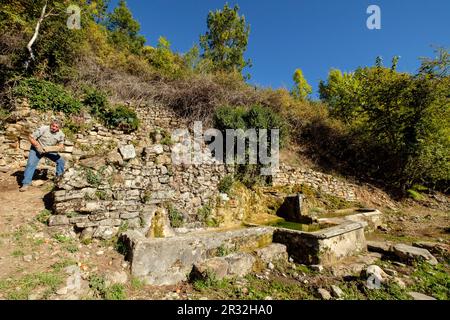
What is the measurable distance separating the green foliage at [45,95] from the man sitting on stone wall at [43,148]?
11.1ft

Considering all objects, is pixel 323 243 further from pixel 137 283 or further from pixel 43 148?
pixel 43 148

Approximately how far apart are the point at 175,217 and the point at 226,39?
18091 mm

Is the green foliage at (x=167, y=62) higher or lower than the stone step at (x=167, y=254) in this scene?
higher

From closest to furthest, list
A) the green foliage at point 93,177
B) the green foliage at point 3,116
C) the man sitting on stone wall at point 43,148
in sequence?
the green foliage at point 93,177, the man sitting on stone wall at point 43,148, the green foliage at point 3,116

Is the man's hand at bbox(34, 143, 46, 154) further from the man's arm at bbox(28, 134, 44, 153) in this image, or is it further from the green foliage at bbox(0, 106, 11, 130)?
the green foliage at bbox(0, 106, 11, 130)

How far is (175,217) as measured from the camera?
5.31 metres

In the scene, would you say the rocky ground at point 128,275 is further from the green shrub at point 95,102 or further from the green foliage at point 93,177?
the green shrub at point 95,102

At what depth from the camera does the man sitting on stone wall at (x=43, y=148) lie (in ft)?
16.0

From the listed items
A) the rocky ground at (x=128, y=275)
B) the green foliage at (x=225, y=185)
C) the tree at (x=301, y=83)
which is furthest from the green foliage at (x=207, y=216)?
the tree at (x=301, y=83)

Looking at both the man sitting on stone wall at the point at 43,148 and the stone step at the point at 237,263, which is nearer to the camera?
the stone step at the point at 237,263

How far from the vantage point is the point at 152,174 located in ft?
16.7

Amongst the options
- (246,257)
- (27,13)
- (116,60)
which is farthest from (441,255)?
(27,13)

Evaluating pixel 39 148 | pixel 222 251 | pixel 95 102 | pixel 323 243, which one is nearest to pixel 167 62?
pixel 95 102
